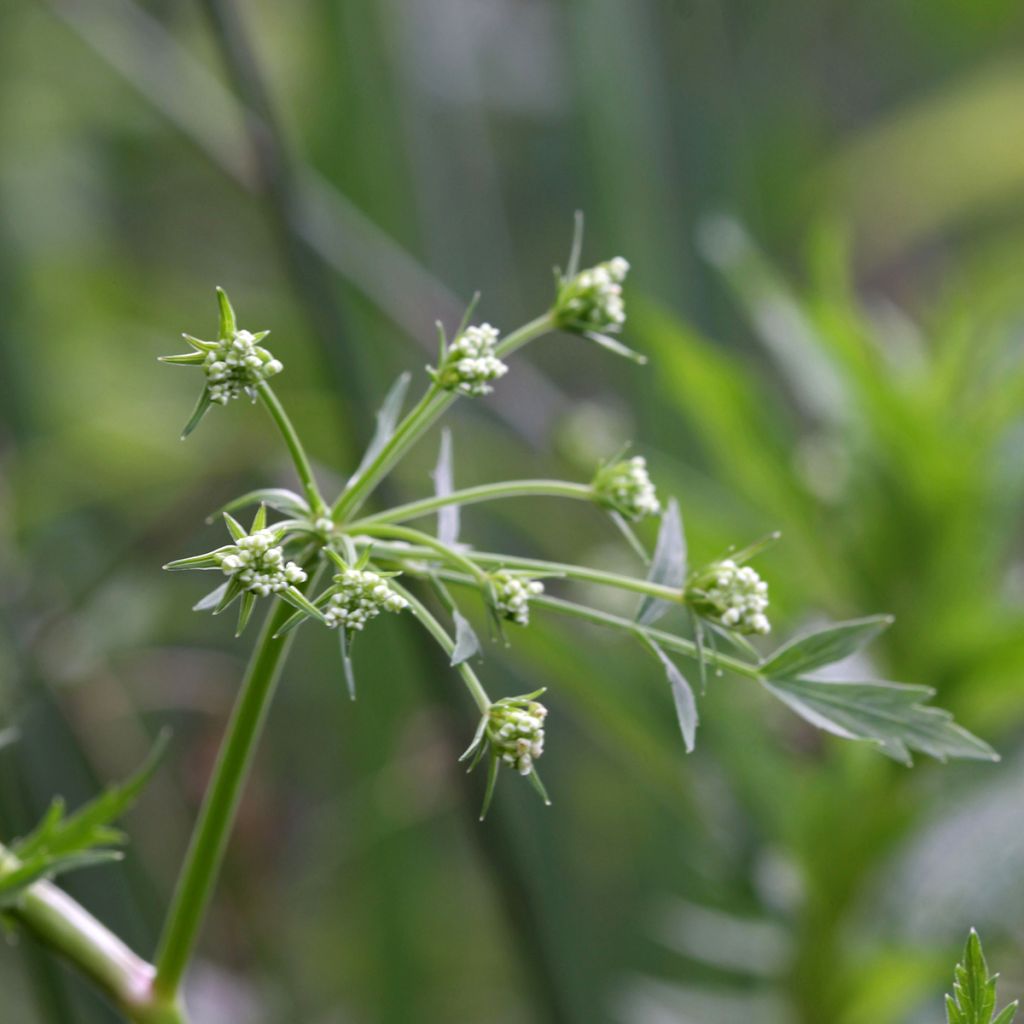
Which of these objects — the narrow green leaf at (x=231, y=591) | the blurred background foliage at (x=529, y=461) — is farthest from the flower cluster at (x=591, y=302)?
the blurred background foliage at (x=529, y=461)

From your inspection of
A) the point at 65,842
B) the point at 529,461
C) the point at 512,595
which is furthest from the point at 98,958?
the point at 529,461

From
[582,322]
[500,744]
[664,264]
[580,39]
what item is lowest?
[500,744]

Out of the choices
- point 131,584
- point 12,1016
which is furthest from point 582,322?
point 12,1016

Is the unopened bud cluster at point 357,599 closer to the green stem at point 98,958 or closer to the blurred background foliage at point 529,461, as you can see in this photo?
the green stem at point 98,958

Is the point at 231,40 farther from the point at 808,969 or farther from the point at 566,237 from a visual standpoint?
the point at 566,237

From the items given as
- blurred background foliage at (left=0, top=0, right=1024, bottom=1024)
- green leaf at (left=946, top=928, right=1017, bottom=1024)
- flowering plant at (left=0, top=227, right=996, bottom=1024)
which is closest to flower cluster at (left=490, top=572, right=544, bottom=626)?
flowering plant at (left=0, top=227, right=996, bottom=1024)

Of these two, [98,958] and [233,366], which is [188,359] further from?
[98,958]
